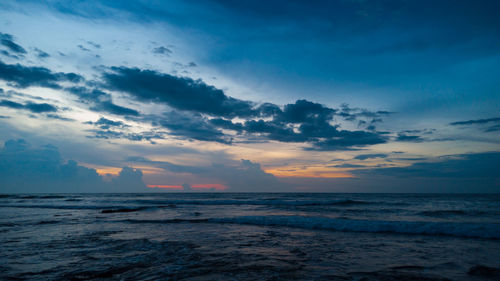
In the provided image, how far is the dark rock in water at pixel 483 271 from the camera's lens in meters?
6.29

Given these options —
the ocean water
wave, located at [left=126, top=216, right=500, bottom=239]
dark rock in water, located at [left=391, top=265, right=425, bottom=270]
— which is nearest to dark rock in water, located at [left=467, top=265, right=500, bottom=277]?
the ocean water

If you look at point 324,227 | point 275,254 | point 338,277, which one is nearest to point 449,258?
point 338,277

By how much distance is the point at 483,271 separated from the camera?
6.50 meters

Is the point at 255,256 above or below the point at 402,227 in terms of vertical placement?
above

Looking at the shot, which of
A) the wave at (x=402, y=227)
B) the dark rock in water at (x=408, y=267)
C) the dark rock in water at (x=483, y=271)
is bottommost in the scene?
the wave at (x=402, y=227)

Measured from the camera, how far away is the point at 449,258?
25.6 ft

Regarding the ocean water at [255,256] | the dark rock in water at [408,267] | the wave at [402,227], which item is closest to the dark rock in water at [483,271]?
the ocean water at [255,256]

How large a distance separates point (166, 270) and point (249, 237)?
5527mm

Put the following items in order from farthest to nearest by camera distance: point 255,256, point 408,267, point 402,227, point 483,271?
1. point 402,227
2. point 255,256
3. point 408,267
4. point 483,271

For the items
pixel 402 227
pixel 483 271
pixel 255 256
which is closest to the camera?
pixel 483 271

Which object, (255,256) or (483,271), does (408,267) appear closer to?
(483,271)

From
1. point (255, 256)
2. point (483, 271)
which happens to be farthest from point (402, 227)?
point (255, 256)

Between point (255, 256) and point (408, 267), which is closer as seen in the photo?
point (408, 267)

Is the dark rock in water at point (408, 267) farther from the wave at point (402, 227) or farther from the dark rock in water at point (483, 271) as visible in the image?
the wave at point (402, 227)
